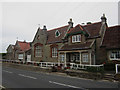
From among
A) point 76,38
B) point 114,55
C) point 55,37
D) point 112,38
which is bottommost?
point 114,55

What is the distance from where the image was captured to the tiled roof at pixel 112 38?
2001cm

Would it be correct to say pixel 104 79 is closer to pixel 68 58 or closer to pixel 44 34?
pixel 68 58

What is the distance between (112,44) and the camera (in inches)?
798

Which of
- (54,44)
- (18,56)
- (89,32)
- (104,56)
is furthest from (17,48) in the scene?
(104,56)

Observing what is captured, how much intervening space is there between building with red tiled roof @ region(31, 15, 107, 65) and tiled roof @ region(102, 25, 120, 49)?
2.55ft

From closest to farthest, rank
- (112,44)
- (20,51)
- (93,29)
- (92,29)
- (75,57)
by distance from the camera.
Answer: (112,44) → (93,29) → (92,29) → (75,57) → (20,51)

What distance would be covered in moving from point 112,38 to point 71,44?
7.57 meters

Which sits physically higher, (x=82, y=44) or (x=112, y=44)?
(x=82, y=44)

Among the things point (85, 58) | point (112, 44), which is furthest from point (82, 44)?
point (112, 44)

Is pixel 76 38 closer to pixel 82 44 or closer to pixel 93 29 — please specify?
pixel 82 44

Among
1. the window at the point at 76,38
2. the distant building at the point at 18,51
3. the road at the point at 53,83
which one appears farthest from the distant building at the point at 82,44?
the distant building at the point at 18,51

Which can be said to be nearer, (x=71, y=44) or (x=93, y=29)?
(x=93, y=29)

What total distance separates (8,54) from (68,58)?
1277 inches

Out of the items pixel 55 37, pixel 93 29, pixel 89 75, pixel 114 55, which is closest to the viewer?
pixel 89 75
